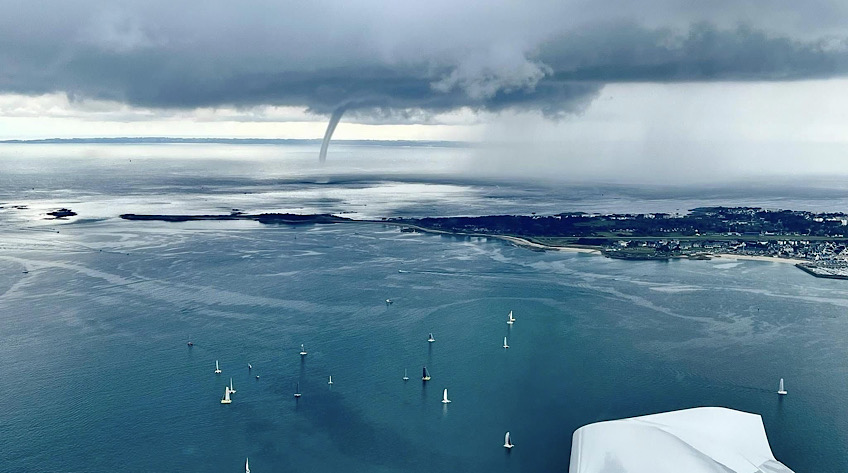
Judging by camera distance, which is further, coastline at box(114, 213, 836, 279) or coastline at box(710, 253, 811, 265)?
coastline at box(114, 213, 836, 279)

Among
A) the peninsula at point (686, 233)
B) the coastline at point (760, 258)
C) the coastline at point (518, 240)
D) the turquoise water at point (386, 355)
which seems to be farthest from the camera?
the coastline at point (518, 240)

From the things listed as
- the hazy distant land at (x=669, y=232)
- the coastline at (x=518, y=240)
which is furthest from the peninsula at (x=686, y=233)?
the coastline at (x=518, y=240)

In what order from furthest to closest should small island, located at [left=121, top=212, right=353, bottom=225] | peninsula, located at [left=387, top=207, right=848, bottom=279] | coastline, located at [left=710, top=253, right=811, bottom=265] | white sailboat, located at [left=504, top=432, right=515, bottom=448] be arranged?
small island, located at [left=121, top=212, right=353, bottom=225] < peninsula, located at [left=387, top=207, right=848, bottom=279] < coastline, located at [left=710, top=253, right=811, bottom=265] < white sailboat, located at [left=504, top=432, right=515, bottom=448]

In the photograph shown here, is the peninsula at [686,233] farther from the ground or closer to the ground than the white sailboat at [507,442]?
farther from the ground

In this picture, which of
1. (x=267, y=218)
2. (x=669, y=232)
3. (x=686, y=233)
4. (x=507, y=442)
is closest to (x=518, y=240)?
(x=669, y=232)

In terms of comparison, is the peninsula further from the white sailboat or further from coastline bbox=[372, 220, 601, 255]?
the white sailboat

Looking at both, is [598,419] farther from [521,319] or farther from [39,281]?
[39,281]

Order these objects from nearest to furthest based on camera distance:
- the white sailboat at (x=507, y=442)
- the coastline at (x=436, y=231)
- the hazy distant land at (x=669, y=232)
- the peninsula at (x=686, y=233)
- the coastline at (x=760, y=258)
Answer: the white sailboat at (x=507, y=442)
the coastline at (x=760, y=258)
the coastline at (x=436, y=231)
the peninsula at (x=686, y=233)
the hazy distant land at (x=669, y=232)

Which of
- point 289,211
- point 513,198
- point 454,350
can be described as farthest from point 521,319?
point 513,198

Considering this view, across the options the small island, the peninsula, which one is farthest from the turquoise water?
the small island

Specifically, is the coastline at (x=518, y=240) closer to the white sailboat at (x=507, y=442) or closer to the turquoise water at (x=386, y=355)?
the turquoise water at (x=386, y=355)
